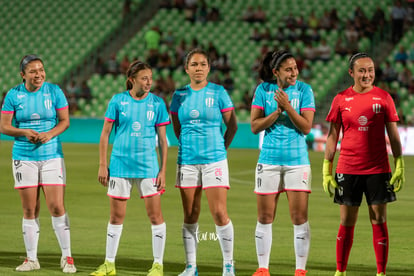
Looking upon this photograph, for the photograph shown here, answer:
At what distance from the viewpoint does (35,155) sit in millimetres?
7855

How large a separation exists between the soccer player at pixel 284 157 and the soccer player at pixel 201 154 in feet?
1.08

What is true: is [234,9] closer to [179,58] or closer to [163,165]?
[179,58]

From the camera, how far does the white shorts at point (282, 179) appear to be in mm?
7168

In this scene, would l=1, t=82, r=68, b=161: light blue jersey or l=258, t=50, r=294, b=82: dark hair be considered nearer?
l=258, t=50, r=294, b=82: dark hair

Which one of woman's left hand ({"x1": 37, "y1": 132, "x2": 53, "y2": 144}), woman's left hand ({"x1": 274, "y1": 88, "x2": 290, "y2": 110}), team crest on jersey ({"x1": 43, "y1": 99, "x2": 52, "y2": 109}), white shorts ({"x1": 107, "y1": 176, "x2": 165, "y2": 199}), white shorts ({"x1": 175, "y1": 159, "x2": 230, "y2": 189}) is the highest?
woman's left hand ({"x1": 274, "y1": 88, "x2": 290, "y2": 110})

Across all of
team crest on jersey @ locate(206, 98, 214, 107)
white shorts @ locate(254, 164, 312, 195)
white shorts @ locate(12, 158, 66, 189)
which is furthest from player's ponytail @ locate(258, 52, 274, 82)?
white shorts @ locate(12, 158, 66, 189)

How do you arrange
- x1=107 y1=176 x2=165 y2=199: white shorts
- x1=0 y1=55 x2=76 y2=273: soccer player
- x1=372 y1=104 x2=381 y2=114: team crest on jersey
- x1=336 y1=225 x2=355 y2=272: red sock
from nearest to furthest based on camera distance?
x1=372 y1=104 x2=381 y2=114: team crest on jersey
x1=336 y1=225 x2=355 y2=272: red sock
x1=107 y1=176 x2=165 y2=199: white shorts
x1=0 y1=55 x2=76 y2=273: soccer player

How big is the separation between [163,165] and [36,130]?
1.33 meters

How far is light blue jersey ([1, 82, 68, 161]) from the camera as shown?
7859 mm

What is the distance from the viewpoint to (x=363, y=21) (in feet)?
103

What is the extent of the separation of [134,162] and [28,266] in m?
1.51

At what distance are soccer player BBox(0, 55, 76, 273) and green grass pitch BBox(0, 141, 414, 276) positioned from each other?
356 millimetres

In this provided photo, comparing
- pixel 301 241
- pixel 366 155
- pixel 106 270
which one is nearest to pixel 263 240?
pixel 301 241

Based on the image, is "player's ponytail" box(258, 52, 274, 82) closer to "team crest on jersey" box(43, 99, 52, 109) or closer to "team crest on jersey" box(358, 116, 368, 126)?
"team crest on jersey" box(358, 116, 368, 126)
